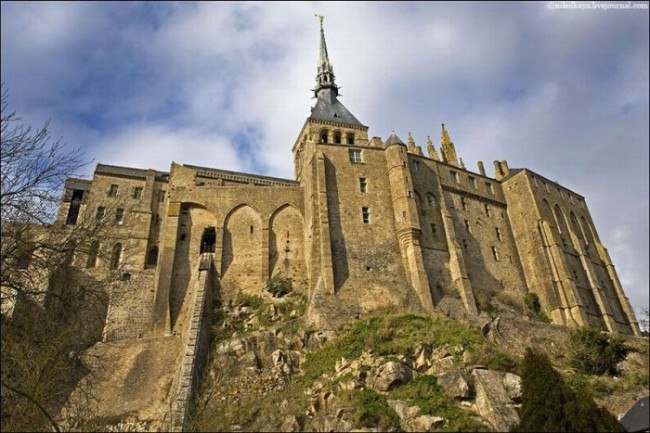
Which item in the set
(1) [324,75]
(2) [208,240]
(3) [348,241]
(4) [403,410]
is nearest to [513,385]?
(4) [403,410]

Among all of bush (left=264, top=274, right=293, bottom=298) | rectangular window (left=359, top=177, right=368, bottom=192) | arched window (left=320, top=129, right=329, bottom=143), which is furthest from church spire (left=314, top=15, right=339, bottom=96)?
bush (left=264, top=274, right=293, bottom=298)

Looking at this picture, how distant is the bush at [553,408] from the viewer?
17469 mm

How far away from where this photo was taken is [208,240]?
1444 inches

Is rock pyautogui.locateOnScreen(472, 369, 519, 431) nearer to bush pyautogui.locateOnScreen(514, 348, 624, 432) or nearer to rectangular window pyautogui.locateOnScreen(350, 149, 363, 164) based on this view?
bush pyautogui.locateOnScreen(514, 348, 624, 432)

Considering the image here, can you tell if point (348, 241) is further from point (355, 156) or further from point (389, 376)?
point (389, 376)

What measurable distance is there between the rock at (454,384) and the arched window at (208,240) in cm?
1871

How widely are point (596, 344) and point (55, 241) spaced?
22630 millimetres

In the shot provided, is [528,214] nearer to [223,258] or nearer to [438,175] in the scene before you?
[438,175]

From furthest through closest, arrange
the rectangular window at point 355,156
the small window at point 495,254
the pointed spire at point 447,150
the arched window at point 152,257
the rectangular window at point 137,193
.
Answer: the pointed spire at point 447,150 → the rectangular window at point 137,193 → the small window at point 495,254 → the rectangular window at point 355,156 → the arched window at point 152,257

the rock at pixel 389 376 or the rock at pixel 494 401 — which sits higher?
the rock at pixel 389 376

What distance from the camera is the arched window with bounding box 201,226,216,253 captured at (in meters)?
36.2

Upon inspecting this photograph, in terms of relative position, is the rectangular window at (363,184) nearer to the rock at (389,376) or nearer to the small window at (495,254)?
the small window at (495,254)

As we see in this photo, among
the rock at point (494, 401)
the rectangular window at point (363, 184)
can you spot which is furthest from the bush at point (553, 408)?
the rectangular window at point (363, 184)

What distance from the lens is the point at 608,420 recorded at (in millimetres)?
17656
